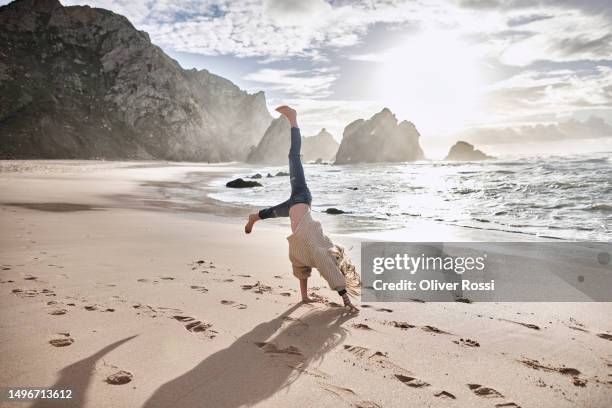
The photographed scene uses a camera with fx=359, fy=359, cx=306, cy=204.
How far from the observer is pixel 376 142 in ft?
459

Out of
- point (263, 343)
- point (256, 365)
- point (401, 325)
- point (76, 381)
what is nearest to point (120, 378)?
point (76, 381)

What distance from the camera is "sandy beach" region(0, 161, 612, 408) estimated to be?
254 centimetres

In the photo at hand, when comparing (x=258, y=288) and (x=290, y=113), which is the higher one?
(x=290, y=113)

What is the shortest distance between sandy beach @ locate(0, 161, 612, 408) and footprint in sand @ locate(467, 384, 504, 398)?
10 millimetres

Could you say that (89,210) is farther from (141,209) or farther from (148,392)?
(148,392)

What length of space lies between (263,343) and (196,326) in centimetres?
75

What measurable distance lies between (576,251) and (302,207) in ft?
21.4

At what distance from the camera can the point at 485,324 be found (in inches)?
152

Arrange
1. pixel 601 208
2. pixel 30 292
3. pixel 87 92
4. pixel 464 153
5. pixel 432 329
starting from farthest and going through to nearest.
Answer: pixel 464 153 < pixel 87 92 < pixel 601 208 < pixel 30 292 < pixel 432 329

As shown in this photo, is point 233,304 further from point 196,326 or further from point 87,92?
point 87,92

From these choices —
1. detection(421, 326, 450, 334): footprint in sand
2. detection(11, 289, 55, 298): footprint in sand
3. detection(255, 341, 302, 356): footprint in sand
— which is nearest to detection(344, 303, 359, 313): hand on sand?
detection(421, 326, 450, 334): footprint in sand

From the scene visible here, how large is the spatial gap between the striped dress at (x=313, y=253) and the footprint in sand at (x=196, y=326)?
135 cm

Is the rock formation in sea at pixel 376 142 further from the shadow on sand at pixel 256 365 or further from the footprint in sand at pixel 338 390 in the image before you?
the footprint in sand at pixel 338 390

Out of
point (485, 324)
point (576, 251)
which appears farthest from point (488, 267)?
point (576, 251)
